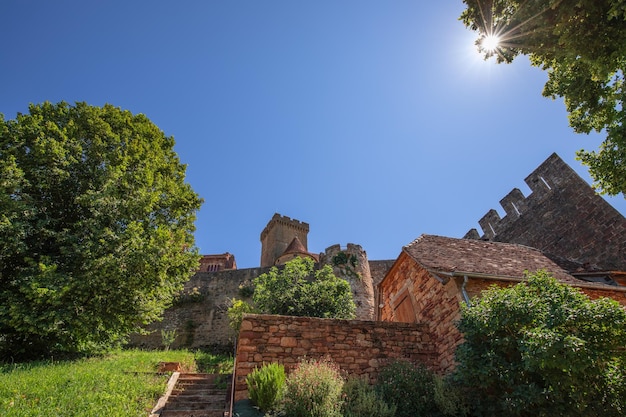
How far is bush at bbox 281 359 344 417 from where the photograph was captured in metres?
5.11

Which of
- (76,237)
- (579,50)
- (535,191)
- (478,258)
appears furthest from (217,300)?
(579,50)

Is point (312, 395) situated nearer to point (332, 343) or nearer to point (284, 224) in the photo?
point (332, 343)

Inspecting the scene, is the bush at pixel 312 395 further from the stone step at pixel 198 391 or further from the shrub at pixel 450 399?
the stone step at pixel 198 391

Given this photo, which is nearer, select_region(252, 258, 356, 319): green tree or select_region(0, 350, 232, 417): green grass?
select_region(0, 350, 232, 417): green grass

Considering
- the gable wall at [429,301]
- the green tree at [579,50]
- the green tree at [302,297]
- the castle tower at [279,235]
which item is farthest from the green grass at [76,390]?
the castle tower at [279,235]

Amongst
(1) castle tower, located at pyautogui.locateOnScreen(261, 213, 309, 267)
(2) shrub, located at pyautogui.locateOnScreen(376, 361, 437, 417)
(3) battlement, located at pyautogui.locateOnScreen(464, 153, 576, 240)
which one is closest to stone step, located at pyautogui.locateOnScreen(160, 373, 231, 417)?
(2) shrub, located at pyautogui.locateOnScreen(376, 361, 437, 417)

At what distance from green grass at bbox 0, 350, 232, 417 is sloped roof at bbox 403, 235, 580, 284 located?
23.2 ft

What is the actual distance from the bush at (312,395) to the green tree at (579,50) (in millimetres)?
6398

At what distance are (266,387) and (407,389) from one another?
2828 mm

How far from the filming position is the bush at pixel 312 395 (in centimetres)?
511

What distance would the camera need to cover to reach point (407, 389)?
20.5 feet

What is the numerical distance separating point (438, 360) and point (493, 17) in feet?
25.5

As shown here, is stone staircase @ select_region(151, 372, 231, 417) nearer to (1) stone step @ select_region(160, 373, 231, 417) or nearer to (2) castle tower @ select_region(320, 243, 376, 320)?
(1) stone step @ select_region(160, 373, 231, 417)

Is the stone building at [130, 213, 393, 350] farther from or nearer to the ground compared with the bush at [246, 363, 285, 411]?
farther from the ground
